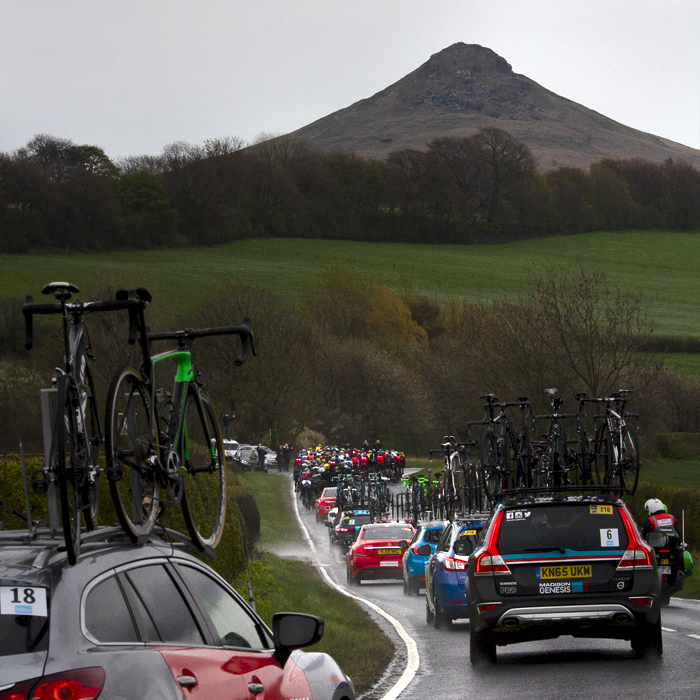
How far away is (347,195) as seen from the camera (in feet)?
420

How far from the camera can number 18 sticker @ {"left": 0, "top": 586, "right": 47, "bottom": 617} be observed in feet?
12.3

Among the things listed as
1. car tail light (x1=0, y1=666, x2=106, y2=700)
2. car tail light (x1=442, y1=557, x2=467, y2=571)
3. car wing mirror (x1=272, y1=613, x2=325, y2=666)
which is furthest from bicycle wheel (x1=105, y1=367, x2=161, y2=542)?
car tail light (x1=442, y1=557, x2=467, y2=571)

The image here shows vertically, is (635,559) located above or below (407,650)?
above

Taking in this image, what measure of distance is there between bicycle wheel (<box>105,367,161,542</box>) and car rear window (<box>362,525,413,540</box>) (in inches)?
826

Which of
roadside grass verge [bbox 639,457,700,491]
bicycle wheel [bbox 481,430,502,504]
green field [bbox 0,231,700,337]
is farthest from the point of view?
green field [bbox 0,231,700,337]

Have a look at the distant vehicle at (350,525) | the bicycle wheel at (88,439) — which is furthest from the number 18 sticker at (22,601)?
the distant vehicle at (350,525)

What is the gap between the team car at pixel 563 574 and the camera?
11641 mm

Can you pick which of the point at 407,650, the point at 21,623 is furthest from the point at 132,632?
the point at 407,650

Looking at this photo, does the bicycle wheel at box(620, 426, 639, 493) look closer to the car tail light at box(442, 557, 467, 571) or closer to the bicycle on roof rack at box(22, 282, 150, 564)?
the car tail light at box(442, 557, 467, 571)

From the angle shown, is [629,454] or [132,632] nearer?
[132,632]

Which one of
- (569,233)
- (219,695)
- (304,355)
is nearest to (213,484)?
(219,695)

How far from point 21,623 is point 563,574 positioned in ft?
28.3

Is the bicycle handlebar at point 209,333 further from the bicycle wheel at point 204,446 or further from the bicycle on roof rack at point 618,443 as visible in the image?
the bicycle on roof rack at point 618,443

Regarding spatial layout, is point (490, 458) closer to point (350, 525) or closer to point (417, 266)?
point (350, 525)
